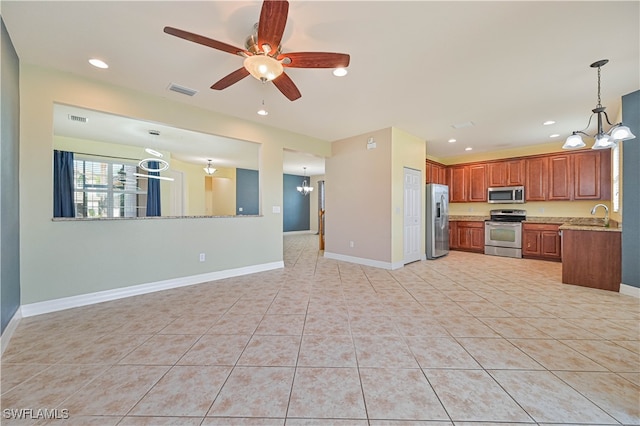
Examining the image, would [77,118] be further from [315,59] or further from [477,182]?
[477,182]

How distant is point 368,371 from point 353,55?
2778 mm

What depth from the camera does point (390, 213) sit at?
464 centimetres

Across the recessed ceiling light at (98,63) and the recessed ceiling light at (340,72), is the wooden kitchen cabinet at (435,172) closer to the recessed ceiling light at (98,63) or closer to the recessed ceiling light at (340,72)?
the recessed ceiling light at (340,72)

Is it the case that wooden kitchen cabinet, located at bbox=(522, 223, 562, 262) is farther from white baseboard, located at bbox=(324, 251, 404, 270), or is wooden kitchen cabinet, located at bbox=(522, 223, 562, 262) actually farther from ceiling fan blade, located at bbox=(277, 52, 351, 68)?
ceiling fan blade, located at bbox=(277, 52, 351, 68)

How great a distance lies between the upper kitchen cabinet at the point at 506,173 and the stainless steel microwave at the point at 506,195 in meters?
0.12

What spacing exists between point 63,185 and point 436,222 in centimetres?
833

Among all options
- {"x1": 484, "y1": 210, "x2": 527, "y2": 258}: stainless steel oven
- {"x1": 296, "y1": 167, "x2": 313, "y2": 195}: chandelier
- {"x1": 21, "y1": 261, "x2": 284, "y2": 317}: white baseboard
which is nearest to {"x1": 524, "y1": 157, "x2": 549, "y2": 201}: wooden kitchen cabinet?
{"x1": 484, "y1": 210, "x2": 527, "y2": 258}: stainless steel oven

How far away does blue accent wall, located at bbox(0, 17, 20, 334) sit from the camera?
6.80 feet

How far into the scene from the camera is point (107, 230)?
3.09 metres

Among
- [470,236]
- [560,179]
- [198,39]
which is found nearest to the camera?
[198,39]

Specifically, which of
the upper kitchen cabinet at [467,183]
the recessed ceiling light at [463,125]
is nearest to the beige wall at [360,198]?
the recessed ceiling light at [463,125]

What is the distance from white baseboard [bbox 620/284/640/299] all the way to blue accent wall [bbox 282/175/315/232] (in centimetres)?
913

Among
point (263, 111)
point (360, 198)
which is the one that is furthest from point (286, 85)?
point (360, 198)

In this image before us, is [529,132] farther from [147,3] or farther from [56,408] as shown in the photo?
[56,408]
